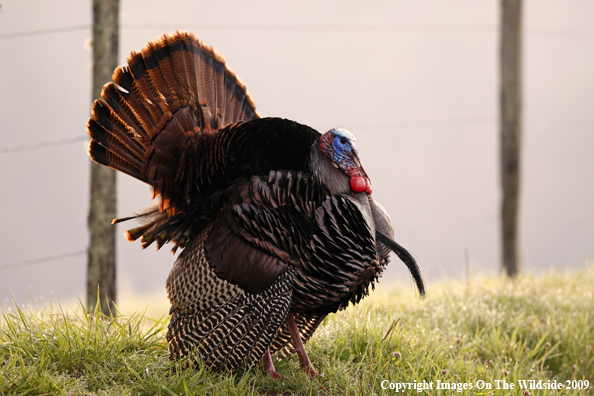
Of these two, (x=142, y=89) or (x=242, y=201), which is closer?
(x=242, y=201)

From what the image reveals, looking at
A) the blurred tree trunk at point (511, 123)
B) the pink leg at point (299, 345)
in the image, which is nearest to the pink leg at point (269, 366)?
the pink leg at point (299, 345)

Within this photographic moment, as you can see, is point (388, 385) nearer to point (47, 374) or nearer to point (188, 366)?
point (188, 366)

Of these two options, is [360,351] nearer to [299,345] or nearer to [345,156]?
[299,345]

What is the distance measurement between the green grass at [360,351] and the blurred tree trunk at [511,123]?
4.49 feet

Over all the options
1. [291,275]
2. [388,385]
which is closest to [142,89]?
[291,275]

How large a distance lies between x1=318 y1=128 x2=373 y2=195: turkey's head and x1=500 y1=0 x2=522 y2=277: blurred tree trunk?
12.7 feet

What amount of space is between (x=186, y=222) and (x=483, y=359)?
239 centimetres

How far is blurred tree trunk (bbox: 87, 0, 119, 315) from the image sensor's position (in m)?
4.41

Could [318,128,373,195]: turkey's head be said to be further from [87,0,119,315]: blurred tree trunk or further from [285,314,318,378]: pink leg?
[87,0,119,315]: blurred tree trunk

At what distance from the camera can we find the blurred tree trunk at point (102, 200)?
4410mm

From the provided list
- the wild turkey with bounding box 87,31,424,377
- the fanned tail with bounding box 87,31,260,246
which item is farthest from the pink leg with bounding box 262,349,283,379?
the fanned tail with bounding box 87,31,260,246

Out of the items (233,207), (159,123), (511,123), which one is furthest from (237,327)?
(511,123)

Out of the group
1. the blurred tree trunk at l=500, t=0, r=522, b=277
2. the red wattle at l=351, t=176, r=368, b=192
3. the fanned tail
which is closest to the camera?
the red wattle at l=351, t=176, r=368, b=192

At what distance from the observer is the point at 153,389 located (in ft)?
8.64
